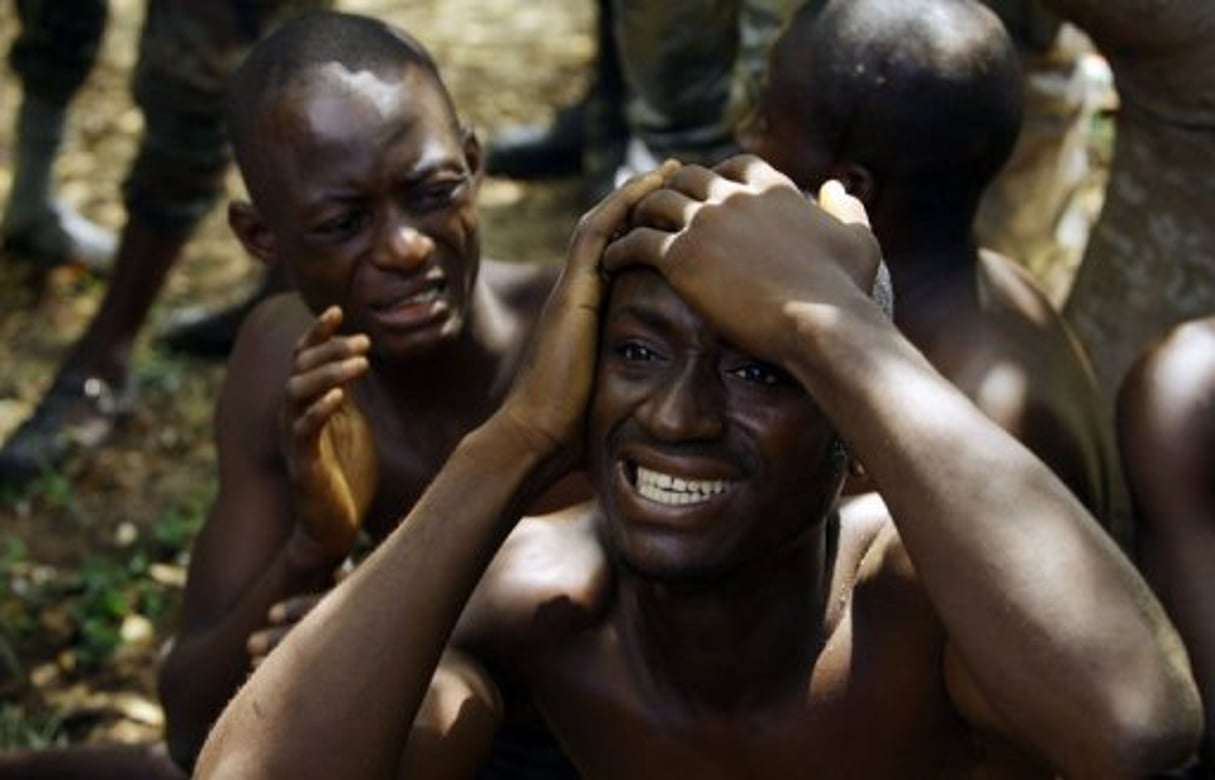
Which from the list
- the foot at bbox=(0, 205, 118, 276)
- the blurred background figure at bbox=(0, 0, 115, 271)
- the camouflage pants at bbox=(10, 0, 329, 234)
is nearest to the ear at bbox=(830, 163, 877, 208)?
the camouflage pants at bbox=(10, 0, 329, 234)

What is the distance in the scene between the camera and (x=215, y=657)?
3346 mm

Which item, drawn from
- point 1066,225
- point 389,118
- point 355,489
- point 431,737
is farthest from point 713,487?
point 1066,225

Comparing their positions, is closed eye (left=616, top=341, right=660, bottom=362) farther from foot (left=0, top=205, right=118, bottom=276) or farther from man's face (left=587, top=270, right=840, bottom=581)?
foot (left=0, top=205, right=118, bottom=276)

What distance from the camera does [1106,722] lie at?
226 centimetres

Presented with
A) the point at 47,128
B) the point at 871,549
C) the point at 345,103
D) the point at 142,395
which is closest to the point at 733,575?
the point at 871,549

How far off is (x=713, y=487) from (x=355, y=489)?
87cm

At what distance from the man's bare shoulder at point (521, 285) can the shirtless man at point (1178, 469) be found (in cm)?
109

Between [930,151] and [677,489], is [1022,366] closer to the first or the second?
[930,151]

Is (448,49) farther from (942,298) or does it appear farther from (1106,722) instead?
(1106,722)

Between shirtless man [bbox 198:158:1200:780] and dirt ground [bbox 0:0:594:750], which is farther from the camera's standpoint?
dirt ground [bbox 0:0:594:750]

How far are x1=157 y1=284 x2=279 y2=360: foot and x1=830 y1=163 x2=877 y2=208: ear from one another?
2.30m

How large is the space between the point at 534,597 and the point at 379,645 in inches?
14.7

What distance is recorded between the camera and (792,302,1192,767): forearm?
227cm

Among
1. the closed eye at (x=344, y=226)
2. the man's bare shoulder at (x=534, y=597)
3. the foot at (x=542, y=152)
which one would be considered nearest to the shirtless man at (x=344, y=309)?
the closed eye at (x=344, y=226)
